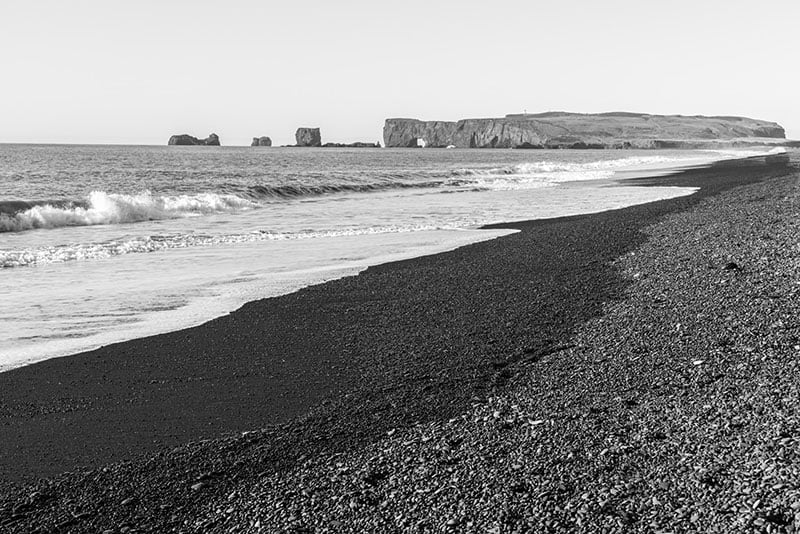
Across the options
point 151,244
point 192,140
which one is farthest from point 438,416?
point 192,140

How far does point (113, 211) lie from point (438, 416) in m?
18.5

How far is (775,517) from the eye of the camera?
10.9ft

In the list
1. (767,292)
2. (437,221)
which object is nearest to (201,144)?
(437,221)

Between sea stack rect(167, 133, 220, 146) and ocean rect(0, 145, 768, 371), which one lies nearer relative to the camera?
ocean rect(0, 145, 768, 371)

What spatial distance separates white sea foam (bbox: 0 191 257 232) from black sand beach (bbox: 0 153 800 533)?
1310 centimetres

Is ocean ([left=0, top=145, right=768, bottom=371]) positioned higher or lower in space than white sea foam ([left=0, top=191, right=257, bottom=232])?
lower

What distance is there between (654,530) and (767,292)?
477 cm

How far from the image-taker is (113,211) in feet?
70.7

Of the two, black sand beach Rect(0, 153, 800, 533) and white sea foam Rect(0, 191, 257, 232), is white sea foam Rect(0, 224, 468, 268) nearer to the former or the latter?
white sea foam Rect(0, 191, 257, 232)

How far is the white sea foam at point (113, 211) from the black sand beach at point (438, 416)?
13101 mm

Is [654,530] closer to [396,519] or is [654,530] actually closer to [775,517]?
[775,517]

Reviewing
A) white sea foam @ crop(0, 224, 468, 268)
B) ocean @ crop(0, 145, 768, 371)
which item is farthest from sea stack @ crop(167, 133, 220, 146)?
white sea foam @ crop(0, 224, 468, 268)

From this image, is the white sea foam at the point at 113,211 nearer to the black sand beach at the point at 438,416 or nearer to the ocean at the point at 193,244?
the ocean at the point at 193,244

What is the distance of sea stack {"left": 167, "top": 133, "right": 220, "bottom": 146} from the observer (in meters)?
188
